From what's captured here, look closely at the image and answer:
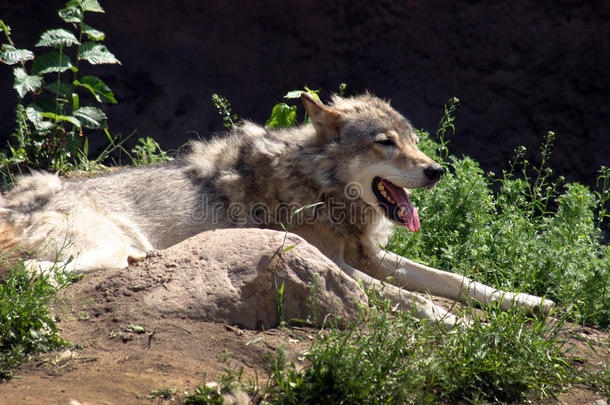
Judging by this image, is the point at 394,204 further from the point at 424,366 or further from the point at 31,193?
the point at 31,193

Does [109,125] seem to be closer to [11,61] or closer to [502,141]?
[11,61]

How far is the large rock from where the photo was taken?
3.79 meters

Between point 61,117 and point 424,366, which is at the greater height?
point 61,117

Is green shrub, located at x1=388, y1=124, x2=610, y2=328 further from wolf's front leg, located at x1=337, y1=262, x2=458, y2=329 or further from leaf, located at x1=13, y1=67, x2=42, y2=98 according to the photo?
leaf, located at x1=13, y1=67, x2=42, y2=98

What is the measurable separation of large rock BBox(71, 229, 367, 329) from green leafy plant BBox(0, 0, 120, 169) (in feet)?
8.37

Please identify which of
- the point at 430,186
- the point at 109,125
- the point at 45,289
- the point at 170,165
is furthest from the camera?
the point at 109,125

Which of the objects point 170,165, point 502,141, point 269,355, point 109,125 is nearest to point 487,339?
point 269,355

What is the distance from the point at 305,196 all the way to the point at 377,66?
483cm

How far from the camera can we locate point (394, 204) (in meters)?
5.31

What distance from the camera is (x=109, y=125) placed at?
9.32 m

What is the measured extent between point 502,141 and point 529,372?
A: 6453 millimetres

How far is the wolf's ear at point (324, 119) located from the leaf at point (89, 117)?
214 centimetres

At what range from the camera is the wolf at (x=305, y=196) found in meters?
5.23

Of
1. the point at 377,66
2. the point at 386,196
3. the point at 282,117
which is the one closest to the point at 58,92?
the point at 282,117
